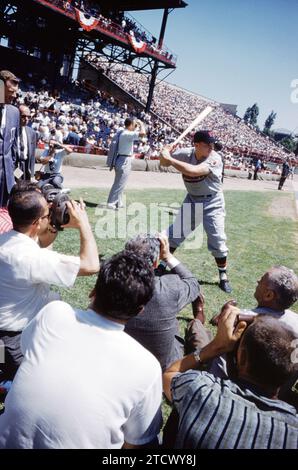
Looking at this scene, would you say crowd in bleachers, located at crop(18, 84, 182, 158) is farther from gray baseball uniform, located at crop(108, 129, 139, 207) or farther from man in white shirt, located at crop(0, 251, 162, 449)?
man in white shirt, located at crop(0, 251, 162, 449)

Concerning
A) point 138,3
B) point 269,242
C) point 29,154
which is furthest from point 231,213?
point 138,3

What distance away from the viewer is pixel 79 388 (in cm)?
131

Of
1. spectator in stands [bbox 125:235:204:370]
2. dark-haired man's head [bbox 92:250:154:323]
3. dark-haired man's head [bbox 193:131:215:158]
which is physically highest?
dark-haired man's head [bbox 193:131:215:158]

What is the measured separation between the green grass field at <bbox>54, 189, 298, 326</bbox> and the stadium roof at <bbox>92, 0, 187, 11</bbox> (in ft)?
71.2

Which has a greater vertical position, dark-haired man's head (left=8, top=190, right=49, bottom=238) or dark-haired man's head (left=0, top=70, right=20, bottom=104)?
dark-haired man's head (left=0, top=70, right=20, bottom=104)

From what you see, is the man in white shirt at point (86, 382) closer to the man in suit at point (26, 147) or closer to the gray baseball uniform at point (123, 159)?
the man in suit at point (26, 147)

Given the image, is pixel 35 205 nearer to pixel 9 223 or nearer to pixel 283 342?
pixel 9 223

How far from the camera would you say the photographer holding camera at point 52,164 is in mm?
3371

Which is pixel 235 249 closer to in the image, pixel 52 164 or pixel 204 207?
pixel 204 207

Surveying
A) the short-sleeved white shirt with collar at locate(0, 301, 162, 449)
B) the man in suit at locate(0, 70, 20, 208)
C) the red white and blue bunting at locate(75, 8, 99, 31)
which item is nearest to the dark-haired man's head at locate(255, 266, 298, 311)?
the short-sleeved white shirt with collar at locate(0, 301, 162, 449)

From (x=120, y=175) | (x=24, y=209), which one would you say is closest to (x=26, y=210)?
(x=24, y=209)

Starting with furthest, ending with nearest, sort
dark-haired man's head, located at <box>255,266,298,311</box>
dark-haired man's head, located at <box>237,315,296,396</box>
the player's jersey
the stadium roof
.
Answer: the stadium roof → the player's jersey → dark-haired man's head, located at <box>255,266,298,311</box> → dark-haired man's head, located at <box>237,315,296,396</box>

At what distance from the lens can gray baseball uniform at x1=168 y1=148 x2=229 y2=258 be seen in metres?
4.75

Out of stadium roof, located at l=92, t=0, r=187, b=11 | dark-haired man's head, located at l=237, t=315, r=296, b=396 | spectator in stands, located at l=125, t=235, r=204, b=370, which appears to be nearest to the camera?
dark-haired man's head, located at l=237, t=315, r=296, b=396
